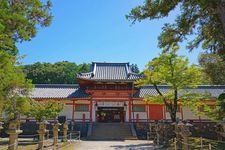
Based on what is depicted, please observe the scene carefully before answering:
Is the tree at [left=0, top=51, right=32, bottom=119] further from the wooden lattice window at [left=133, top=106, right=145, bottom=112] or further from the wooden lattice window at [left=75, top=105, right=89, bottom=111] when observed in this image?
the wooden lattice window at [left=133, top=106, right=145, bottom=112]

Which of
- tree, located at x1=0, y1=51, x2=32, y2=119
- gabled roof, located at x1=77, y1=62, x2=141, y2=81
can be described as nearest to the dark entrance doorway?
gabled roof, located at x1=77, y1=62, x2=141, y2=81

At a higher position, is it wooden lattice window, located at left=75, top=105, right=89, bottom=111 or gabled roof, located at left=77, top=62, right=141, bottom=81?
gabled roof, located at left=77, top=62, right=141, bottom=81

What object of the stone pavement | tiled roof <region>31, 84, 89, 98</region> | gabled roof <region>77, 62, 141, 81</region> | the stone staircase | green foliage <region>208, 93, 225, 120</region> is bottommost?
the stone pavement

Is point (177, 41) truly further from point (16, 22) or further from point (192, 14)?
point (16, 22)

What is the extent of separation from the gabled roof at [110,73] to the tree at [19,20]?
2075 cm

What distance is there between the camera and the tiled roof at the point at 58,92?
119 ft

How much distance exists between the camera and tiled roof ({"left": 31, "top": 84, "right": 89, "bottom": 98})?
3642 cm

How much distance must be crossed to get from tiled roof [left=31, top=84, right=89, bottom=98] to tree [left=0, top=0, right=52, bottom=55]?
21783 mm

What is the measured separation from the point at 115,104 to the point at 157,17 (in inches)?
979

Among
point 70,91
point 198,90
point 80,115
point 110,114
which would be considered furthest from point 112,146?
point 198,90

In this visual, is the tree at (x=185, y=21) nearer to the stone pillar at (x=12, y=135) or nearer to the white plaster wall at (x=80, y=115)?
the stone pillar at (x=12, y=135)

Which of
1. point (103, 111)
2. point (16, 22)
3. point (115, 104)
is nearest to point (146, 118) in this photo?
point (115, 104)

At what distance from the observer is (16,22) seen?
36.8 ft

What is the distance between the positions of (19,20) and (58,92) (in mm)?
27673
